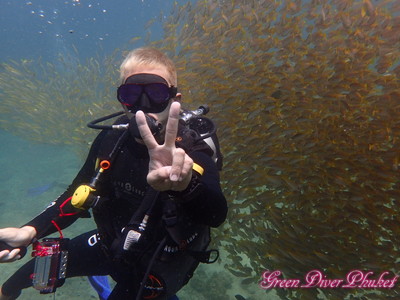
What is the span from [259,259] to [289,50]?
12.5 ft

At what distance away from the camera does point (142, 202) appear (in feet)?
6.99

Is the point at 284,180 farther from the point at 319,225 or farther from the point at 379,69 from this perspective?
the point at 379,69

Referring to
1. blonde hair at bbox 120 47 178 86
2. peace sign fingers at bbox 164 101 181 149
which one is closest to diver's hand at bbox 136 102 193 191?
peace sign fingers at bbox 164 101 181 149

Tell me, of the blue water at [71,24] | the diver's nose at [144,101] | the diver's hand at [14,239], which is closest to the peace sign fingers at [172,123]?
the diver's nose at [144,101]

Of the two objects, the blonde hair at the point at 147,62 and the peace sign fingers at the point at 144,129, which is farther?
the blonde hair at the point at 147,62

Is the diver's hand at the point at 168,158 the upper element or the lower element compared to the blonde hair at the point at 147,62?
lower

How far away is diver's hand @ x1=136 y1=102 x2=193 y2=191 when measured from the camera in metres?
1.49

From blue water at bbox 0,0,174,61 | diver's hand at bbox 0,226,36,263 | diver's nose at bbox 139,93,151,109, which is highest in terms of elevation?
blue water at bbox 0,0,174,61

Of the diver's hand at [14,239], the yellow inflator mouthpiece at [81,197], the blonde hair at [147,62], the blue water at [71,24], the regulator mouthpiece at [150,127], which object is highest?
the blue water at [71,24]

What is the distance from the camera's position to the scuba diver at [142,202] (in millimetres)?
1899

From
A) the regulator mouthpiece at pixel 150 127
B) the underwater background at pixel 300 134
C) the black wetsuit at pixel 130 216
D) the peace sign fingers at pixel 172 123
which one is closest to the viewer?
the peace sign fingers at pixel 172 123

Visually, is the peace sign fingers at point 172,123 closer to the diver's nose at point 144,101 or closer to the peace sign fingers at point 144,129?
the peace sign fingers at point 144,129

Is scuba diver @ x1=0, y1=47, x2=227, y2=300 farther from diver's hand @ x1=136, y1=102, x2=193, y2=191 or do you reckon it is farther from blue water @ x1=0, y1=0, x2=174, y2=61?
blue water @ x1=0, y1=0, x2=174, y2=61

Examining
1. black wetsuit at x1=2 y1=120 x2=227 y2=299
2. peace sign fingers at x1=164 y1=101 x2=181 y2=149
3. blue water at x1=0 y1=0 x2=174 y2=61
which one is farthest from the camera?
blue water at x1=0 y1=0 x2=174 y2=61
